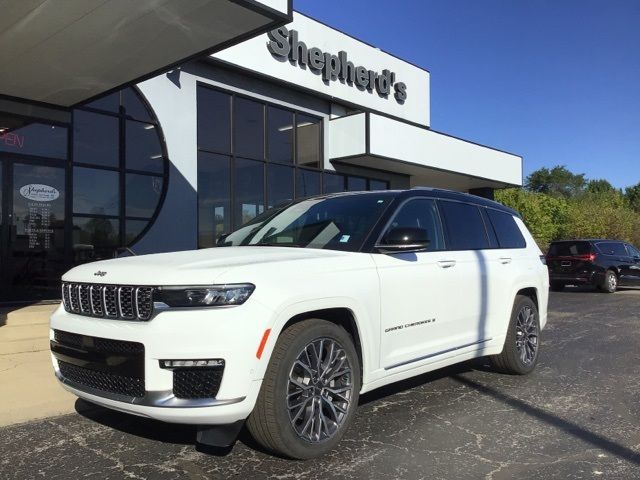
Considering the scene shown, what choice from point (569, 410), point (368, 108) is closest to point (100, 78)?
point (569, 410)

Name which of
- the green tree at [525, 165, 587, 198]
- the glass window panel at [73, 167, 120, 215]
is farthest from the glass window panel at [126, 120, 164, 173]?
the green tree at [525, 165, 587, 198]

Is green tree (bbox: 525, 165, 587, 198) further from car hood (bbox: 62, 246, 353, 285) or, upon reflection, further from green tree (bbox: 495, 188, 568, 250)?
car hood (bbox: 62, 246, 353, 285)

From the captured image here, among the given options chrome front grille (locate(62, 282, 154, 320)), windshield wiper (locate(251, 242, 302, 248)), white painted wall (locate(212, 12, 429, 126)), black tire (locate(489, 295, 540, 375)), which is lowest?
black tire (locate(489, 295, 540, 375))

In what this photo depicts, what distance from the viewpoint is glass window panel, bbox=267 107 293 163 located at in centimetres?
1512

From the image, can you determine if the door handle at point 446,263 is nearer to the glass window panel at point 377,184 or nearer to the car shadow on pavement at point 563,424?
the car shadow on pavement at point 563,424

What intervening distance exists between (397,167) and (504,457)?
48.3ft

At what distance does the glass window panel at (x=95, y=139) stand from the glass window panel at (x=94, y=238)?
119cm

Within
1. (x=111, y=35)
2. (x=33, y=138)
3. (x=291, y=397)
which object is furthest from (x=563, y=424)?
(x=33, y=138)

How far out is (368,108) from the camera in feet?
57.5

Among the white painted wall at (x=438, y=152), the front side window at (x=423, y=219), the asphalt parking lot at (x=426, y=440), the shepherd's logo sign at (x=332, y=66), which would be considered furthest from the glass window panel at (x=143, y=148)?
the front side window at (x=423, y=219)

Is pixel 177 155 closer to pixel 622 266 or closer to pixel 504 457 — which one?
pixel 504 457

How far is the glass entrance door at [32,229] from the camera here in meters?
9.98

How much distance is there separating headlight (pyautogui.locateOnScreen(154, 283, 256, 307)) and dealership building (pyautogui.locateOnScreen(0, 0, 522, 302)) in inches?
189

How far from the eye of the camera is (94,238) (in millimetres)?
11273
